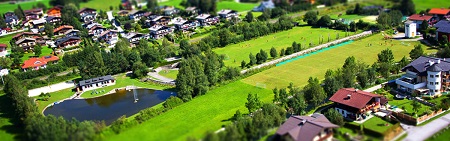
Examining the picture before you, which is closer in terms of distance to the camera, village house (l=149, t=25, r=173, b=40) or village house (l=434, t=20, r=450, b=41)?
village house (l=434, t=20, r=450, b=41)

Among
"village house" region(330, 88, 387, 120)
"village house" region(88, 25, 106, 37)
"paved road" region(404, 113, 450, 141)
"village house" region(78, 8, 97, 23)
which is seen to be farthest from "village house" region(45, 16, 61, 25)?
"paved road" region(404, 113, 450, 141)

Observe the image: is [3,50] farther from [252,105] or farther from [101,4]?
[252,105]

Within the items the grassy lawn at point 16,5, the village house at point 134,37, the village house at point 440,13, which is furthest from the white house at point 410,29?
the grassy lawn at point 16,5

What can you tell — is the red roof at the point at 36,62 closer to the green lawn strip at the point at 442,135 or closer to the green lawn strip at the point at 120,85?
the green lawn strip at the point at 120,85

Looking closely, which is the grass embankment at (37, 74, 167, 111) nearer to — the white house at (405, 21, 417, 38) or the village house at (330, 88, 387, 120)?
the village house at (330, 88, 387, 120)

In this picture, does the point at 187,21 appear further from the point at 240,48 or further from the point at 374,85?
the point at 374,85
